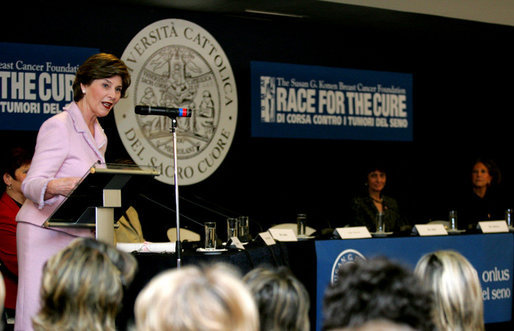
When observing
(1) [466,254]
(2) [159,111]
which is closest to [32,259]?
(2) [159,111]

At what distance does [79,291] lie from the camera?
5.51 ft

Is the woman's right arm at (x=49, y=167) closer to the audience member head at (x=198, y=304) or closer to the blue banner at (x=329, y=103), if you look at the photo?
the audience member head at (x=198, y=304)

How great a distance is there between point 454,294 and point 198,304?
91 centimetres

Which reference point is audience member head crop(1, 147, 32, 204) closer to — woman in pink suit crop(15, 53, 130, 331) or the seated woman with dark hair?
woman in pink suit crop(15, 53, 130, 331)

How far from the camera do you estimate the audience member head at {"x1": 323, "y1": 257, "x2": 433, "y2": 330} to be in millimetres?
1352

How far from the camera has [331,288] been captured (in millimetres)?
1459

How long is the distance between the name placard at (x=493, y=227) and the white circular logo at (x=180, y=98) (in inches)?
98.1

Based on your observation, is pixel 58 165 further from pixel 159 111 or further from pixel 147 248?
pixel 147 248

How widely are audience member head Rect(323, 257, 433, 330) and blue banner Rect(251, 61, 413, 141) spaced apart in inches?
205

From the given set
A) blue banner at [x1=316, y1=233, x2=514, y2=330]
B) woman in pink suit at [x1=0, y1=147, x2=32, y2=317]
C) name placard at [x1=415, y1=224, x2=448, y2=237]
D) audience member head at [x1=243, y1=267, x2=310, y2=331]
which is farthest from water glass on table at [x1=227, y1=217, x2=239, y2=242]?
audience member head at [x1=243, y1=267, x2=310, y2=331]

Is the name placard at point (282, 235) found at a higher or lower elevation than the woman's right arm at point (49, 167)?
lower

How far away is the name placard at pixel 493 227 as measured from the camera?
17.3 feet

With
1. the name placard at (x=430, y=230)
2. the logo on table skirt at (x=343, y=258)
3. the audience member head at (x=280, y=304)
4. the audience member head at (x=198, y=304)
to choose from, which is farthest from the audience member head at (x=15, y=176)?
the audience member head at (x=198, y=304)

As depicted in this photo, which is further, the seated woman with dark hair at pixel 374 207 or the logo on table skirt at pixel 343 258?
the seated woman with dark hair at pixel 374 207
